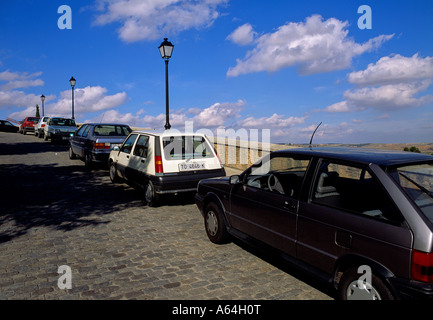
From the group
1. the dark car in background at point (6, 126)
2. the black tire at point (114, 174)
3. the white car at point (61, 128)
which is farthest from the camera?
the dark car in background at point (6, 126)

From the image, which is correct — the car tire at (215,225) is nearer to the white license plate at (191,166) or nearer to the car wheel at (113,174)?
the white license plate at (191,166)

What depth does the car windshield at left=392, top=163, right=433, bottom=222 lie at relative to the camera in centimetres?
296

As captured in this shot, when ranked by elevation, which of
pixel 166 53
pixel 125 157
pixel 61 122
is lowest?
pixel 125 157

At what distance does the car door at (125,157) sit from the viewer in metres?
8.79

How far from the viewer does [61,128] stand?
23.9 meters

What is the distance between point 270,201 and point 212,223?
159cm

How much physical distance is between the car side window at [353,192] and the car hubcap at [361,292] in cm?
62

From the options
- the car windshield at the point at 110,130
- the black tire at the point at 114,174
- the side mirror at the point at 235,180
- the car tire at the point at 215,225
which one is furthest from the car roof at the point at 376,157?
the car windshield at the point at 110,130

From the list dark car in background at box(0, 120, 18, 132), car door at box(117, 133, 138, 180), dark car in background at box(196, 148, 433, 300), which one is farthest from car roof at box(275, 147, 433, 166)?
dark car in background at box(0, 120, 18, 132)

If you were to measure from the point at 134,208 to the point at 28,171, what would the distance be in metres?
A: 7.15

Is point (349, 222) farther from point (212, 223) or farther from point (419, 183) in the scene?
point (212, 223)

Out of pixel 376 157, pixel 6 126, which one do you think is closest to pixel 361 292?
pixel 376 157

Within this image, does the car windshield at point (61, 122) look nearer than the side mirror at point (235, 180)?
No
